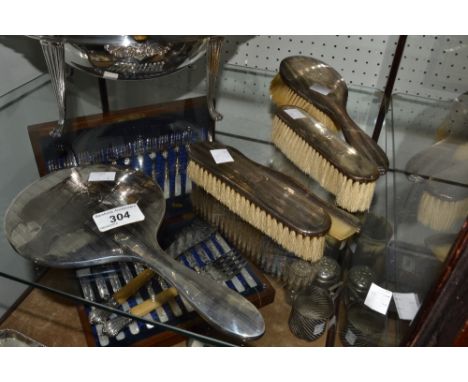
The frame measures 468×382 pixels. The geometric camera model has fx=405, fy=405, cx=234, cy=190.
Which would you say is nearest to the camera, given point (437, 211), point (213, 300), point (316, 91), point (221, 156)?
point (213, 300)

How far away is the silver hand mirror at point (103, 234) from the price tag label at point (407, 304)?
5.2 inches

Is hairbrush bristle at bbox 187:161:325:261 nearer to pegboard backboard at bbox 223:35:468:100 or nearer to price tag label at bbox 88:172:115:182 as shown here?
price tag label at bbox 88:172:115:182

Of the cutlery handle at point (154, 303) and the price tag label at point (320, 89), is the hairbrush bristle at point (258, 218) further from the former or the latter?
the price tag label at point (320, 89)

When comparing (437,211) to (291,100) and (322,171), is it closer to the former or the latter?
(322,171)

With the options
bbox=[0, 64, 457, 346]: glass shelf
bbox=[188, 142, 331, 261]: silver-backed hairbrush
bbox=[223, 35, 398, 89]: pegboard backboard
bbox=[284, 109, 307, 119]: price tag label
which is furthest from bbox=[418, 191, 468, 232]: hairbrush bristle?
bbox=[223, 35, 398, 89]: pegboard backboard

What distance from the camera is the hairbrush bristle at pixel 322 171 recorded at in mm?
573

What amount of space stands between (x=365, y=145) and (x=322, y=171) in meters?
0.08

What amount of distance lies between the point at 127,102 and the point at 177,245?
366 millimetres

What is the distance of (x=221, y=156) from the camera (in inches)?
23.8

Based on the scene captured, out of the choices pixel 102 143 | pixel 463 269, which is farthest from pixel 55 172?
pixel 463 269

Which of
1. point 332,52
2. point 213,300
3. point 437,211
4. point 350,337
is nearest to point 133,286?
point 213,300

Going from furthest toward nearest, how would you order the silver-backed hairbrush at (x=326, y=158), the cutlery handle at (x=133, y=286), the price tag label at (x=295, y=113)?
the price tag label at (x=295, y=113) → the silver-backed hairbrush at (x=326, y=158) → the cutlery handle at (x=133, y=286)

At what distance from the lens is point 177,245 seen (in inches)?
20.1

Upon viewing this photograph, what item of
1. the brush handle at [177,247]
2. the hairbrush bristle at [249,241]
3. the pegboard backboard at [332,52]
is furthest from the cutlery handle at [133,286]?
the pegboard backboard at [332,52]
